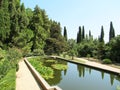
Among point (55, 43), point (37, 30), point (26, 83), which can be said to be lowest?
point (26, 83)

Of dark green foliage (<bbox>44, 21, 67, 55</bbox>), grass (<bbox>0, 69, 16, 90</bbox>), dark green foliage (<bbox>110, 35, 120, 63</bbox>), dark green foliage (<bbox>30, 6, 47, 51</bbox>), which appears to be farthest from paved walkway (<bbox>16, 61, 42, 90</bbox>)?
dark green foliage (<bbox>44, 21, 67, 55</bbox>)

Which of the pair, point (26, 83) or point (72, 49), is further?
point (72, 49)

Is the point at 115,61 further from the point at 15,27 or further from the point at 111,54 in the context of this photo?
the point at 15,27

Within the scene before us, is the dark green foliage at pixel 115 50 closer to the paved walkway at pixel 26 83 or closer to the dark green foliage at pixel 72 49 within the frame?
the dark green foliage at pixel 72 49

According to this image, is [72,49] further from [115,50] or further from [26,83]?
[26,83]

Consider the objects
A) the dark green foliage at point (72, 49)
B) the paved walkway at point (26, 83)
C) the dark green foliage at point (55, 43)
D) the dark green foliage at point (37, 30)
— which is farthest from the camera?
the dark green foliage at point (55, 43)

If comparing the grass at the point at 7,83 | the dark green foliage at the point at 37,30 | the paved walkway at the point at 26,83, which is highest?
the dark green foliage at the point at 37,30

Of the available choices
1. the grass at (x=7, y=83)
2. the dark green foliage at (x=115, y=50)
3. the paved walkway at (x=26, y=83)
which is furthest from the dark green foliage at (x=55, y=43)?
the grass at (x=7, y=83)

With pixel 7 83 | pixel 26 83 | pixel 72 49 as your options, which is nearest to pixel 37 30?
Answer: pixel 72 49

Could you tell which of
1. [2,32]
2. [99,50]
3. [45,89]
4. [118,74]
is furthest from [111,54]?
[45,89]

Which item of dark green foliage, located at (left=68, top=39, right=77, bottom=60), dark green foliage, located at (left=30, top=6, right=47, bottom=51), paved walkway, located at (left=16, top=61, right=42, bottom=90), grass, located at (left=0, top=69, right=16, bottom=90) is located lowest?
paved walkway, located at (left=16, top=61, right=42, bottom=90)

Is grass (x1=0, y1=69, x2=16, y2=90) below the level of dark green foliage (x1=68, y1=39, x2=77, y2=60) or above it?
below

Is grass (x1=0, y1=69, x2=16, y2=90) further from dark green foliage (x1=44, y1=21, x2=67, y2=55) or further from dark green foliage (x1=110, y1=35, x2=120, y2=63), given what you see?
dark green foliage (x1=44, y1=21, x2=67, y2=55)

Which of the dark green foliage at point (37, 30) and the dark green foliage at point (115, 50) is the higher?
the dark green foliage at point (37, 30)
